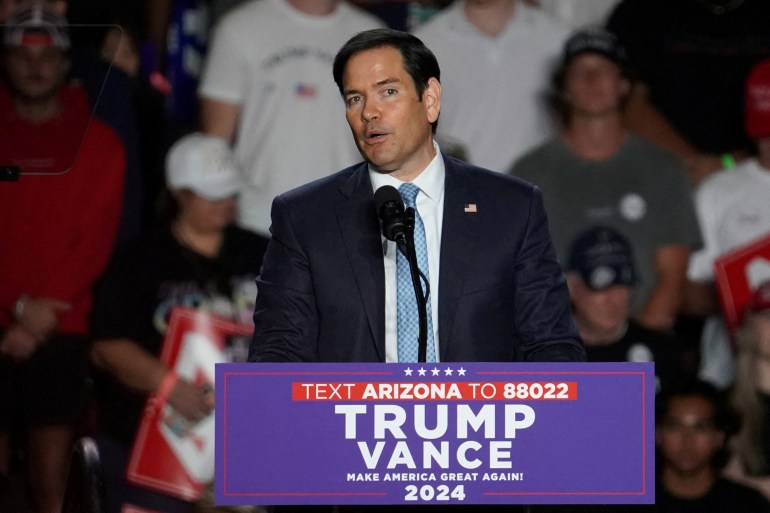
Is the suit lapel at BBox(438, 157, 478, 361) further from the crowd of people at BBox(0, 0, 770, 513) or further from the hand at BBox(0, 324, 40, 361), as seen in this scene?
the hand at BBox(0, 324, 40, 361)

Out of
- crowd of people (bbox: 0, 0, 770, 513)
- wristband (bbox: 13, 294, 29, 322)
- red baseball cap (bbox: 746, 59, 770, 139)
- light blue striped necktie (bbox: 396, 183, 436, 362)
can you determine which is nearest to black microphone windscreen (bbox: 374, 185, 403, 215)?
light blue striped necktie (bbox: 396, 183, 436, 362)

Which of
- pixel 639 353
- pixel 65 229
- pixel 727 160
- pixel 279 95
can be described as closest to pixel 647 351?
pixel 639 353

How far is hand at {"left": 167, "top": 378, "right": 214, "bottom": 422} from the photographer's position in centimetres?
472

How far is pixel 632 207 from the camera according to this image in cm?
512

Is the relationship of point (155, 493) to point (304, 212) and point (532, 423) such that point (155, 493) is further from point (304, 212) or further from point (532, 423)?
point (532, 423)

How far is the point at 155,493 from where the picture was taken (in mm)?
4703

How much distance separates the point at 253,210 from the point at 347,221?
2411 millimetres

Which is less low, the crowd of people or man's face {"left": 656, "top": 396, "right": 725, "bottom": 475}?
the crowd of people

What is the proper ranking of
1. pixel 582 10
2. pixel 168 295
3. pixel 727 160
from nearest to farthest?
pixel 168 295 < pixel 727 160 < pixel 582 10

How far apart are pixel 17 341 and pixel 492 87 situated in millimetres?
1848

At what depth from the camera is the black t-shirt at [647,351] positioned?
4.87 meters

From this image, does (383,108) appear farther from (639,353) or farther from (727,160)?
(727,160)

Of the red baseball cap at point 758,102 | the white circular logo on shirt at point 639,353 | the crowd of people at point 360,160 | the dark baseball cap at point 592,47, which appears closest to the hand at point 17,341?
the crowd of people at point 360,160

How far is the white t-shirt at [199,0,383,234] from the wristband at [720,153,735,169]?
134 centimetres
